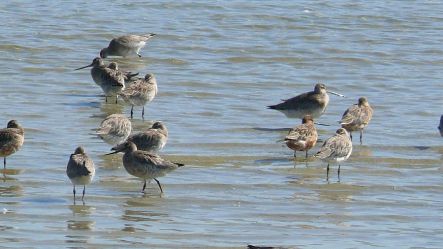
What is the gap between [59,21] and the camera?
84.0 ft

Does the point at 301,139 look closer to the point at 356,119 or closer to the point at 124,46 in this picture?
the point at 356,119

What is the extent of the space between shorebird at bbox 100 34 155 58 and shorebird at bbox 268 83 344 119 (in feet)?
21.9

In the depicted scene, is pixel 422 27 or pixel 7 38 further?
pixel 422 27

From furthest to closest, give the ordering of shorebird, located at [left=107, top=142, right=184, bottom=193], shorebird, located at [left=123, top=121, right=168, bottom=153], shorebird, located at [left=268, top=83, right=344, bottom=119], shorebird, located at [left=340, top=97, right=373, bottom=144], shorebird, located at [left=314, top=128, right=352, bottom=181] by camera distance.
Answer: shorebird, located at [left=268, top=83, right=344, bottom=119]
shorebird, located at [left=340, top=97, right=373, bottom=144]
shorebird, located at [left=123, top=121, right=168, bottom=153]
shorebird, located at [left=314, top=128, right=352, bottom=181]
shorebird, located at [left=107, top=142, right=184, bottom=193]

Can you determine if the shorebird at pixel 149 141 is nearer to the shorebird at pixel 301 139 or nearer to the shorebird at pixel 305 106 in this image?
the shorebird at pixel 301 139

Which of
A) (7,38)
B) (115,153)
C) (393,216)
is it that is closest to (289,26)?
(7,38)

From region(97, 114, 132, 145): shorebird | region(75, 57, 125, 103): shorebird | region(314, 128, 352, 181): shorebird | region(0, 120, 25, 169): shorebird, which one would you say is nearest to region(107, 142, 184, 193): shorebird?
region(0, 120, 25, 169): shorebird

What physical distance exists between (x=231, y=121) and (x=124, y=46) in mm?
6682

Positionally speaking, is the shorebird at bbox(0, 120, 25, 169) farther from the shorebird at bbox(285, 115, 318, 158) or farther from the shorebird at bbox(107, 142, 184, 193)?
the shorebird at bbox(285, 115, 318, 158)

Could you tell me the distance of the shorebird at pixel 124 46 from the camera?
22797 mm

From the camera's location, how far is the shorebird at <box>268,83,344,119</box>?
1661cm

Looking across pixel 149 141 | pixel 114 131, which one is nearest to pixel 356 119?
pixel 149 141

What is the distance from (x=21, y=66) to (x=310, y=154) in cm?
733

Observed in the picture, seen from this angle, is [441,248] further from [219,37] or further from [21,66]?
[219,37]
